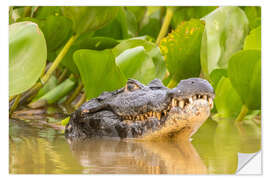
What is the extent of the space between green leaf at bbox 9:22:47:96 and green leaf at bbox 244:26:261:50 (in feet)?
3.37

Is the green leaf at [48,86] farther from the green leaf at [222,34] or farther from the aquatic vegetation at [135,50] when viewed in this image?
the green leaf at [222,34]

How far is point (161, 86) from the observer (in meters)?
2.23

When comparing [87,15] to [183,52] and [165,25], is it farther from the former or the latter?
[165,25]

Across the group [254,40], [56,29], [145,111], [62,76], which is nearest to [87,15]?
[56,29]

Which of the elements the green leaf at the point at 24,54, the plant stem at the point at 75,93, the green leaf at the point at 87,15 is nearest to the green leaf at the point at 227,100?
the green leaf at the point at 87,15

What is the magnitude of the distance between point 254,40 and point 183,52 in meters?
0.35

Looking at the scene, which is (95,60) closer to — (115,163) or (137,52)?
(137,52)

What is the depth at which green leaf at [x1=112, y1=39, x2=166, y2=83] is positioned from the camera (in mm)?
2326

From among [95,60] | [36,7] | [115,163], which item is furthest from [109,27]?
[115,163]

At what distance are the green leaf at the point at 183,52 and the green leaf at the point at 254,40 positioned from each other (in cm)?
25

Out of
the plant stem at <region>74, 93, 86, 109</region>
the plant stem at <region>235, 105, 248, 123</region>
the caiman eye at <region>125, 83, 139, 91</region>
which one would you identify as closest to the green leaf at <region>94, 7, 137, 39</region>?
the plant stem at <region>74, 93, 86, 109</region>

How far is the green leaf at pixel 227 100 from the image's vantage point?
2785mm

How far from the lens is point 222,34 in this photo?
267cm

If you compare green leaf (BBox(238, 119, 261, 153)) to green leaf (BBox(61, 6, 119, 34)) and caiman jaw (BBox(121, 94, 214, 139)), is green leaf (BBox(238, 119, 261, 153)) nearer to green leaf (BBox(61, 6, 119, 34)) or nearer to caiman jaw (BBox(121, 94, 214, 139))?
caiman jaw (BBox(121, 94, 214, 139))
